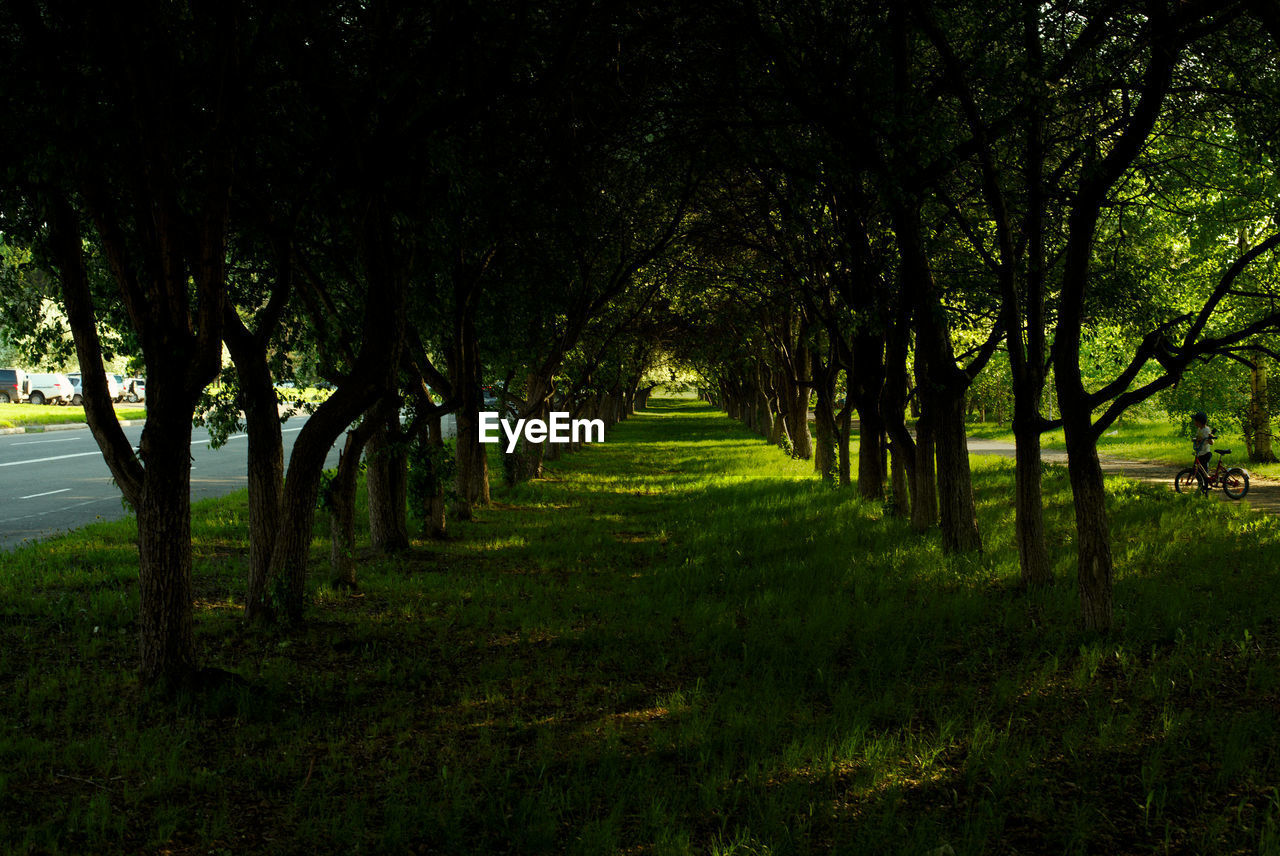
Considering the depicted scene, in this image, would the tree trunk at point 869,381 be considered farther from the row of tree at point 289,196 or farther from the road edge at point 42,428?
the road edge at point 42,428

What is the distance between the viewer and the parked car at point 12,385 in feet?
173

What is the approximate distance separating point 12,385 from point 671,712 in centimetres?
6103

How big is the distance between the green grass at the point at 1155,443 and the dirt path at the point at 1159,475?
0.70 meters

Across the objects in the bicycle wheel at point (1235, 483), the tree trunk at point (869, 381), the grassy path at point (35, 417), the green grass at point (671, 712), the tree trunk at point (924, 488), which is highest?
the grassy path at point (35, 417)

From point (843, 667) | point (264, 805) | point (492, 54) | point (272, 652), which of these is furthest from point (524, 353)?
point (264, 805)

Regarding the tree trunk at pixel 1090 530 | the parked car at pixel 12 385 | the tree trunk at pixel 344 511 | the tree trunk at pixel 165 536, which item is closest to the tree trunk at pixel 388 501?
the tree trunk at pixel 344 511

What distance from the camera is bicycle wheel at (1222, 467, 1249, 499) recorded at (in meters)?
16.1

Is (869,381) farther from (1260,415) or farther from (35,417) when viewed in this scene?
(35,417)

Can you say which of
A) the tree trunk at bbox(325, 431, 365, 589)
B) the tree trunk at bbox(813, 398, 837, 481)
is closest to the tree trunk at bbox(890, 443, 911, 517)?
the tree trunk at bbox(813, 398, 837, 481)

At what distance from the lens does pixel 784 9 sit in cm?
870

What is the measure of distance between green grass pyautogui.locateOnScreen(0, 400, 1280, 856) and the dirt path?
6516 mm

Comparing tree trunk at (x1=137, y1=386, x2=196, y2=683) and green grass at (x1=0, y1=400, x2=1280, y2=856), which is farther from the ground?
tree trunk at (x1=137, y1=386, x2=196, y2=683)

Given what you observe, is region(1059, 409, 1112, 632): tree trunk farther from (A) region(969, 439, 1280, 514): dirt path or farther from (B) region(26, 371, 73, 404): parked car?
(B) region(26, 371, 73, 404): parked car

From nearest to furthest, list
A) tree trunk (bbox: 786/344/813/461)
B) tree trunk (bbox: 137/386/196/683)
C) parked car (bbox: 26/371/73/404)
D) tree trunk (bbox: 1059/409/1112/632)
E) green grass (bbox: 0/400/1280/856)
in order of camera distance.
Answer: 1. green grass (bbox: 0/400/1280/856)
2. tree trunk (bbox: 137/386/196/683)
3. tree trunk (bbox: 1059/409/1112/632)
4. tree trunk (bbox: 786/344/813/461)
5. parked car (bbox: 26/371/73/404)
